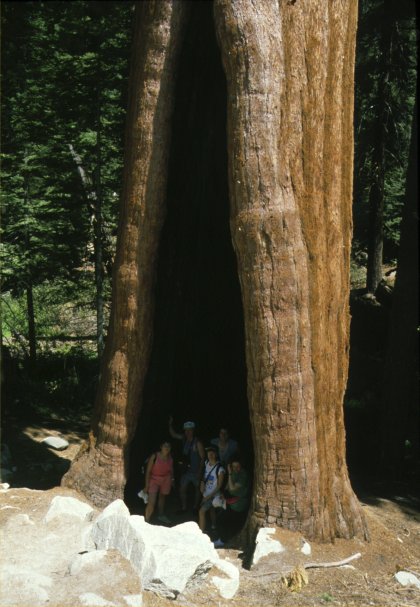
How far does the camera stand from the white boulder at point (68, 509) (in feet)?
22.6

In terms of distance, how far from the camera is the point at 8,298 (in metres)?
18.9

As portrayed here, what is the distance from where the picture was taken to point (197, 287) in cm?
956

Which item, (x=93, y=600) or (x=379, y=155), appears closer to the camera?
(x=93, y=600)

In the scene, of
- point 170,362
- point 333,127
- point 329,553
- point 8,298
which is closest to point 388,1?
point 333,127

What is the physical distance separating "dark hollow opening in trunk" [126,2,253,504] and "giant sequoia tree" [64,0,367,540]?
1.04m

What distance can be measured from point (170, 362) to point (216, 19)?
4.52 metres

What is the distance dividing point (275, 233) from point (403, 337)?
5.28 meters

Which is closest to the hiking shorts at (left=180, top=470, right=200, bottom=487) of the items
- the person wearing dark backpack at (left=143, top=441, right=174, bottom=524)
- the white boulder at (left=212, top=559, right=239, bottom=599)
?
A: the person wearing dark backpack at (left=143, top=441, right=174, bottom=524)

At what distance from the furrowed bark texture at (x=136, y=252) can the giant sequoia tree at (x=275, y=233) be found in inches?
0.6

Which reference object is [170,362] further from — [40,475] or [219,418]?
[40,475]

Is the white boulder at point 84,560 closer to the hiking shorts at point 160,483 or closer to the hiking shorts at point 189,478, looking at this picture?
the hiking shorts at point 160,483

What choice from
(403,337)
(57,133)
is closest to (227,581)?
(403,337)

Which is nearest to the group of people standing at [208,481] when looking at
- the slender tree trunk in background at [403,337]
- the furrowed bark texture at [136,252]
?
the furrowed bark texture at [136,252]

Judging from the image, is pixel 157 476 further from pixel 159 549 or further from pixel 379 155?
pixel 379 155
